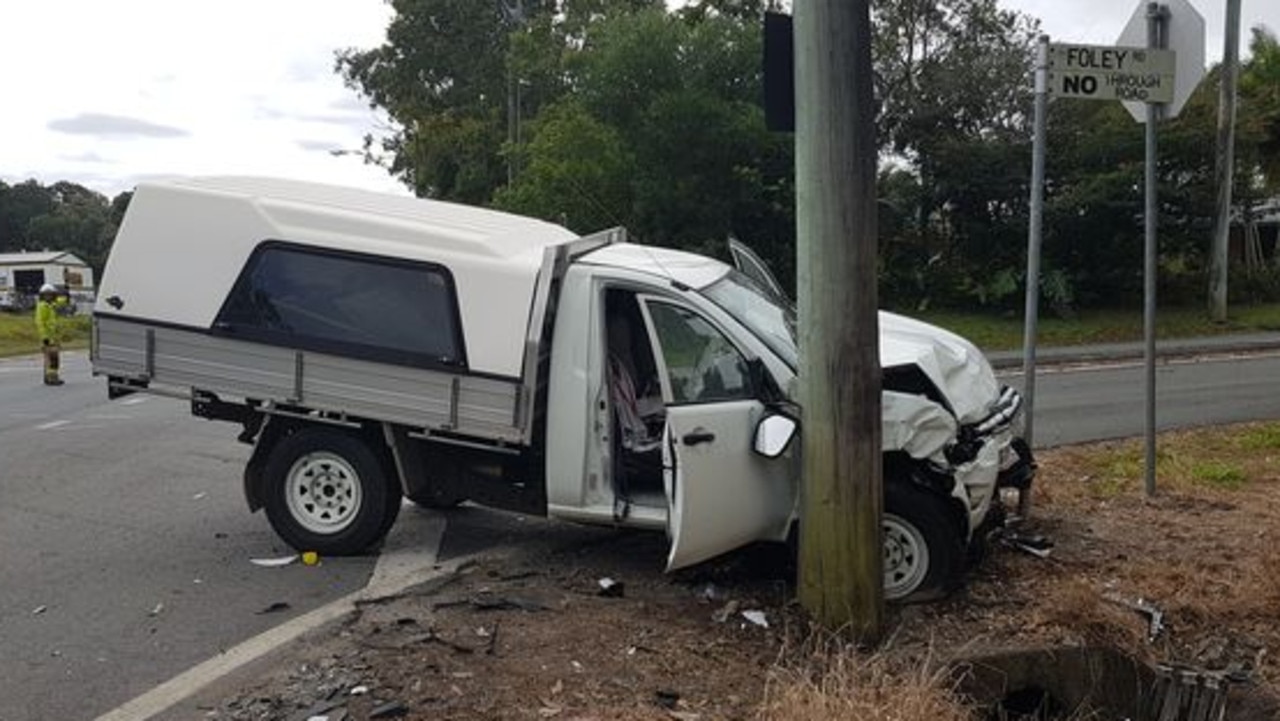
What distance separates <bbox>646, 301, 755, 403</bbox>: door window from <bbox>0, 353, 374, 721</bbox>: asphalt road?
7.13 feet

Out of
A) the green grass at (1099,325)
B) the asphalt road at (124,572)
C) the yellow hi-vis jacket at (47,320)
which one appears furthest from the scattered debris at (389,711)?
the green grass at (1099,325)

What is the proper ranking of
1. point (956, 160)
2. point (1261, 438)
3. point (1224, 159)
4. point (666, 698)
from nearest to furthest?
point (666, 698) → point (1261, 438) → point (1224, 159) → point (956, 160)

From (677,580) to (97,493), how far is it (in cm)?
546

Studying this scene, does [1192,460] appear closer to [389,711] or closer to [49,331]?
[389,711]

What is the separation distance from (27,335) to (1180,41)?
4668cm

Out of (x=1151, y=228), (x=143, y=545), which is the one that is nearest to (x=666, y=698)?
(x=143, y=545)

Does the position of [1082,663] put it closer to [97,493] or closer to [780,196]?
[97,493]

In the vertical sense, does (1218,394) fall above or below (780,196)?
below

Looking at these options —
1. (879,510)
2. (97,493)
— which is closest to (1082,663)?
(879,510)

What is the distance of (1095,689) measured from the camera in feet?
17.2

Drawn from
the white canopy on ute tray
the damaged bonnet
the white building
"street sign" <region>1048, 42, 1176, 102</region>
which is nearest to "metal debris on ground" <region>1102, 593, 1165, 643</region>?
the damaged bonnet

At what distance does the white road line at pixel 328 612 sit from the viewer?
4.88 m

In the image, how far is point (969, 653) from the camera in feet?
16.9

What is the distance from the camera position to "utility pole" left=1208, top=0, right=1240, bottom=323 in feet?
78.3
